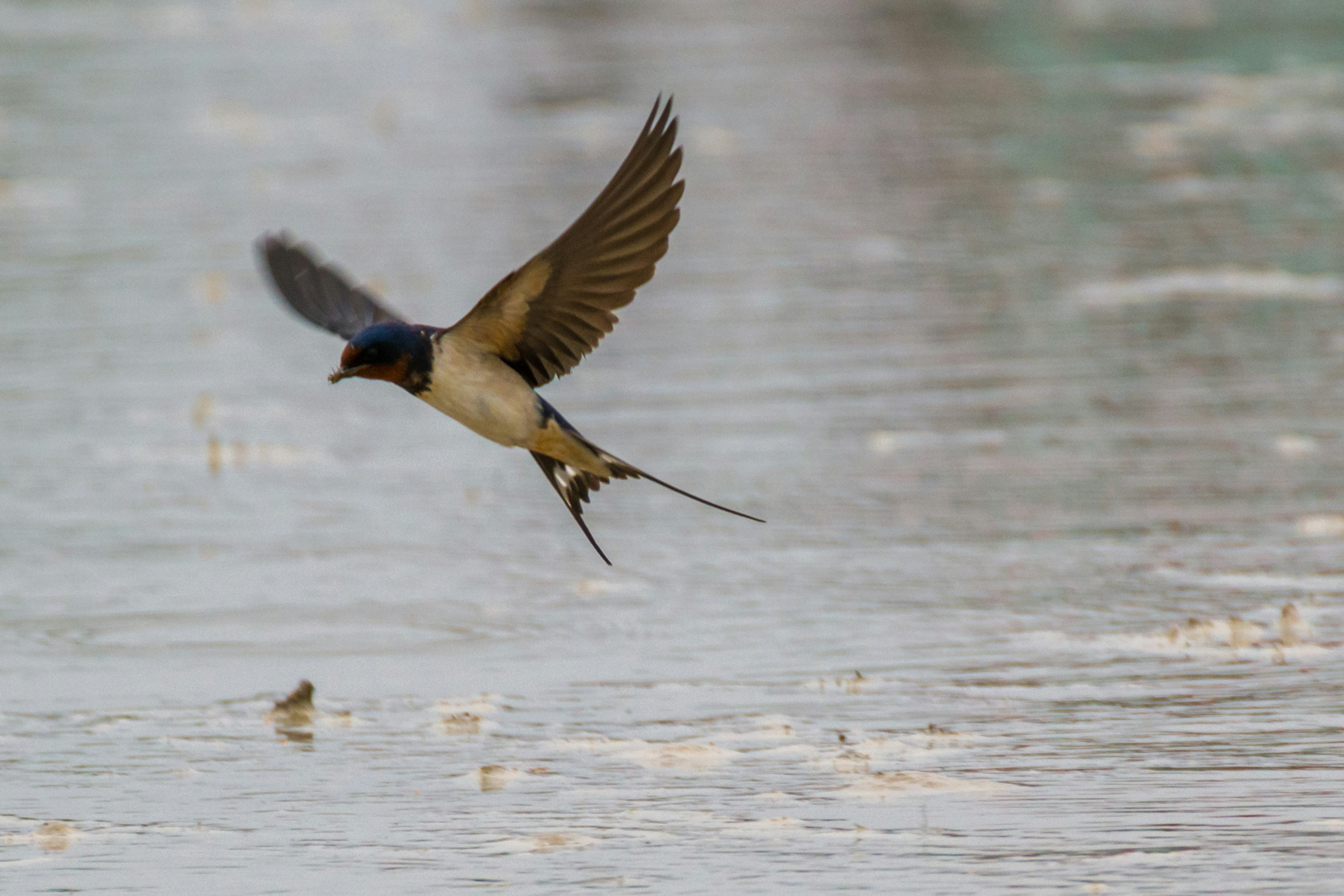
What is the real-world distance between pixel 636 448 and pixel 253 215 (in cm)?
532

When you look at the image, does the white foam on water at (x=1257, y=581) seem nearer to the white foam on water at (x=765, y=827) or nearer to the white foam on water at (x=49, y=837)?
the white foam on water at (x=765, y=827)

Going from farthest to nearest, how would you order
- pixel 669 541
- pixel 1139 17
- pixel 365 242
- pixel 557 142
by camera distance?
pixel 1139 17, pixel 557 142, pixel 365 242, pixel 669 541

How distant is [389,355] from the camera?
172 inches

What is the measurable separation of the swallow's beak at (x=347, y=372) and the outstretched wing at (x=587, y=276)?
7.5 inches

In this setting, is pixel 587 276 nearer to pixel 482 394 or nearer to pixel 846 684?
pixel 482 394

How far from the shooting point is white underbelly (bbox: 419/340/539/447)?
4.47 m

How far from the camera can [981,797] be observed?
13.5 feet

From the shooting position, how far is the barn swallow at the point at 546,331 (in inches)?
171

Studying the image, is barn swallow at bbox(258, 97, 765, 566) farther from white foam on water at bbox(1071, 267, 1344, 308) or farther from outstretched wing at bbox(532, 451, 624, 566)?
white foam on water at bbox(1071, 267, 1344, 308)

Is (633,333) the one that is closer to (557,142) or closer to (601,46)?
(557,142)

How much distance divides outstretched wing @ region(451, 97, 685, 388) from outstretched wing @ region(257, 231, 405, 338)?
605 millimetres

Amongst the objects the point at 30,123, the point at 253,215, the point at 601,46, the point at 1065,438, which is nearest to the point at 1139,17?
the point at 601,46

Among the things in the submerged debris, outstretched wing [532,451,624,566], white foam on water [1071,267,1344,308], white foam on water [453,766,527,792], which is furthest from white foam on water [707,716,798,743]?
white foam on water [1071,267,1344,308]

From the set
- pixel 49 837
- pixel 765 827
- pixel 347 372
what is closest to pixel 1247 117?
pixel 347 372
